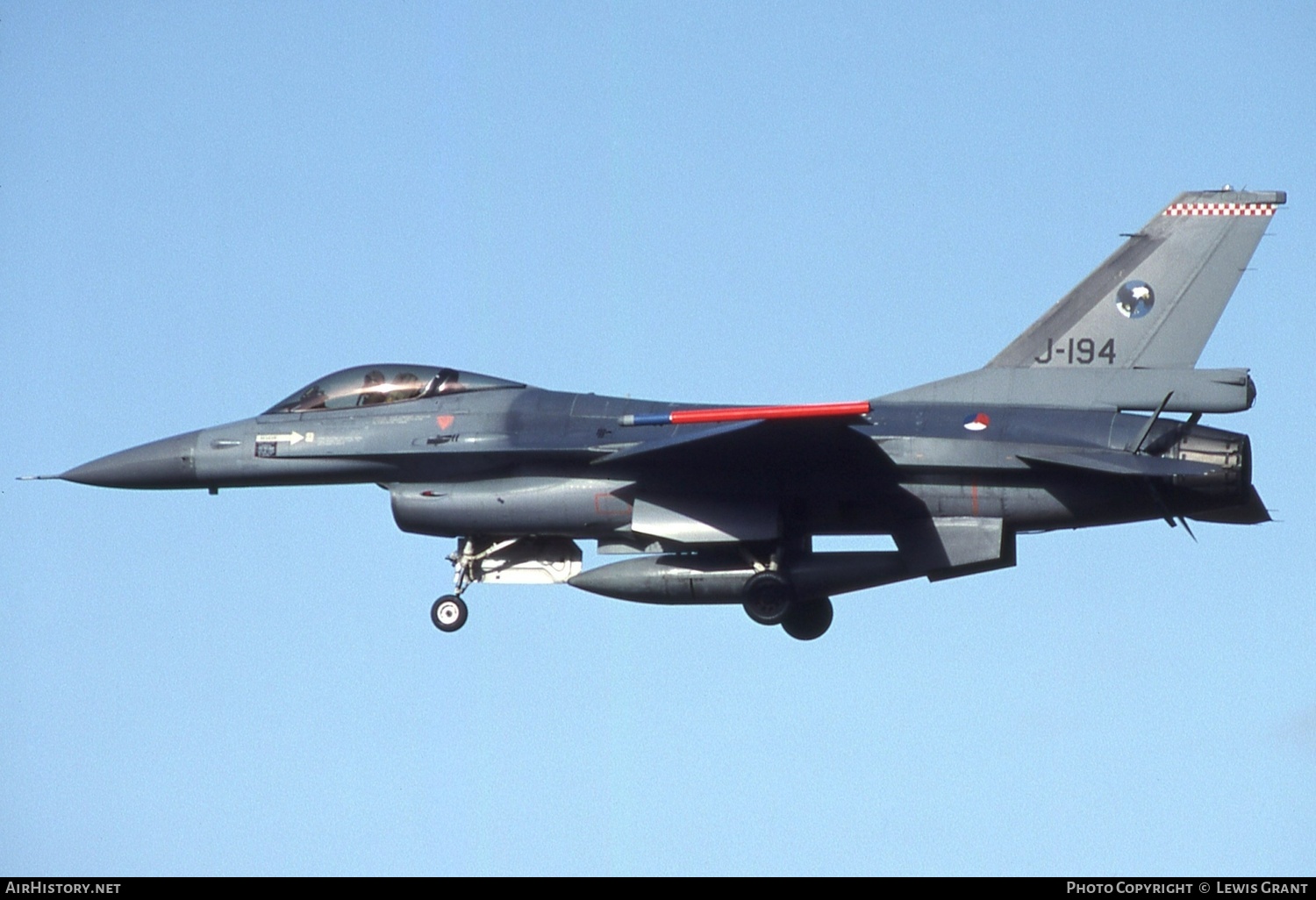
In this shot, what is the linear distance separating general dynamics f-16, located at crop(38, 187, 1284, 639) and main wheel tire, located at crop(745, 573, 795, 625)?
0.03 metres

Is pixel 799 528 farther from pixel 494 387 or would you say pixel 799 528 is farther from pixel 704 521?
pixel 494 387

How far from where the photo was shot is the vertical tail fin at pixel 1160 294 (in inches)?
834

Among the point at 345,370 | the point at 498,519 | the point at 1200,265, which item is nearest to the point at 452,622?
the point at 498,519

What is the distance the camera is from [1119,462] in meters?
19.7

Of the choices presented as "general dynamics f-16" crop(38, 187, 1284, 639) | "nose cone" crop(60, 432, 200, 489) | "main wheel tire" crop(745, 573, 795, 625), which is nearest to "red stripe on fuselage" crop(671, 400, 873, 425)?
"general dynamics f-16" crop(38, 187, 1284, 639)

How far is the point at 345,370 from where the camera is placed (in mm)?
22781

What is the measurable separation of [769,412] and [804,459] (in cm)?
151

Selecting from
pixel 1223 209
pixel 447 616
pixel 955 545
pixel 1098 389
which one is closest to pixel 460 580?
pixel 447 616

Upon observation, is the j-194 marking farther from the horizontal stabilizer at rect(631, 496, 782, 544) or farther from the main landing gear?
the main landing gear

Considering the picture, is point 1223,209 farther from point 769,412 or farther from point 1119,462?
point 769,412

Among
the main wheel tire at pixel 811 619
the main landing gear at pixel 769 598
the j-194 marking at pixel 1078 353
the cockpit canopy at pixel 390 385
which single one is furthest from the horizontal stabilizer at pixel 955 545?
the cockpit canopy at pixel 390 385

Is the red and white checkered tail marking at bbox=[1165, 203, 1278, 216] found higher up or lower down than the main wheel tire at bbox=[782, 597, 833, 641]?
higher up

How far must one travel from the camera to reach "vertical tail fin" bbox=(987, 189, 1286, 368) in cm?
2117
